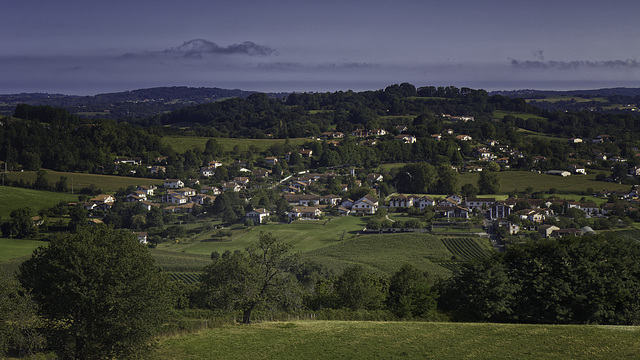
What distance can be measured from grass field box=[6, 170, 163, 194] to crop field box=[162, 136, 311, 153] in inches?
452

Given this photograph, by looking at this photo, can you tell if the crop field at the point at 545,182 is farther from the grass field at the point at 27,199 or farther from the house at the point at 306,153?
the grass field at the point at 27,199

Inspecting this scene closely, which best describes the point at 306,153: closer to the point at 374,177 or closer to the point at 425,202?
the point at 374,177

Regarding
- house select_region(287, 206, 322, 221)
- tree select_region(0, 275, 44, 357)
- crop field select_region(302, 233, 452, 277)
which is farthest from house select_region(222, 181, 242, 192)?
tree select_region(0, 275, 44, 357)

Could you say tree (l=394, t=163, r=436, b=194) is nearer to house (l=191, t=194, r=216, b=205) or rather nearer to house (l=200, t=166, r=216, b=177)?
house (l=191, t=194, r=216, b=205)

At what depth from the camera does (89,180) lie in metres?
53.4

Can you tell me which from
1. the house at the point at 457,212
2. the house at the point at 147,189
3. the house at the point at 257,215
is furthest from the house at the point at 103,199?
the house at the point at 457,212

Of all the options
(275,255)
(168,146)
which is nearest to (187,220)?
(168,146)

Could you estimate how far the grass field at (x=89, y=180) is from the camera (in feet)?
168

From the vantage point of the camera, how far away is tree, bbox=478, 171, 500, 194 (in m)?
52.5

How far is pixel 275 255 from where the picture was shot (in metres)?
15.8

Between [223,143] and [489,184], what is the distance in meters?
34.6

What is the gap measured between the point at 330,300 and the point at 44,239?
26.0m

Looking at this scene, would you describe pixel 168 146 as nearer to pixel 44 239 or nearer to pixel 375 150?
pixel 375 150

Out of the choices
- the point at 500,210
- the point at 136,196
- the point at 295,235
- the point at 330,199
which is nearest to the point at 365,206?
the point at 330,199
